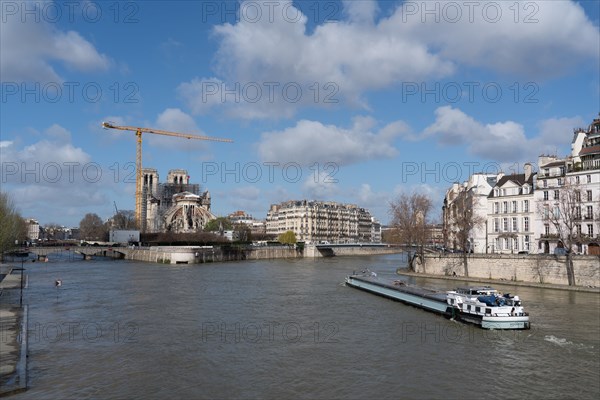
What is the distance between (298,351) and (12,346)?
43.4 ft

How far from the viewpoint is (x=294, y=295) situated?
47.9 metres

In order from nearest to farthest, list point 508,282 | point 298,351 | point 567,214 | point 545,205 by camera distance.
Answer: point 298,351, point 567,214, point 508,282, point 545,205

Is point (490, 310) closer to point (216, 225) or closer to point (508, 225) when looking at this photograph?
point (508, 225)

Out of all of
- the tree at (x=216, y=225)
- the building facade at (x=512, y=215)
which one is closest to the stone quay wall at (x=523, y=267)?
the building facade at (x=512, y=215)

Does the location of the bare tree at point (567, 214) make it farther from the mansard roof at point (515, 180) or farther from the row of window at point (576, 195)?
the mansard roof at point (515, 180)

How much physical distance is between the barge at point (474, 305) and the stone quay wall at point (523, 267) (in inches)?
613

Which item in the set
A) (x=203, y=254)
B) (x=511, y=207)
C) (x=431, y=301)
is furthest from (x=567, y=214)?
(x=203, y=254)

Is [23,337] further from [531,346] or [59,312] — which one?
[531,346]

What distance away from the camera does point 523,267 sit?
54375mm

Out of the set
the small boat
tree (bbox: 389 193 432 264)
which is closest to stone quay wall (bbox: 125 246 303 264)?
tree (bbox: 389 193 432 264)

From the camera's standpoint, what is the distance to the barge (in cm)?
3125

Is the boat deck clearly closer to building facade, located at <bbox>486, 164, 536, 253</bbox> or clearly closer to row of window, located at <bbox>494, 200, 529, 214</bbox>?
building facade, located at <bbox>486, 164, 536, 253</bbox>

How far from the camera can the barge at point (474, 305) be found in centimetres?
3125

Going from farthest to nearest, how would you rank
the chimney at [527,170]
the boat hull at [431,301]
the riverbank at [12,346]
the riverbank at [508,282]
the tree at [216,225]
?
the tree at [216,225] < the chimney at [527,170] < the riverbank at [508,282] < the boat hull at [431,301] < the riverbank at [12,346]
